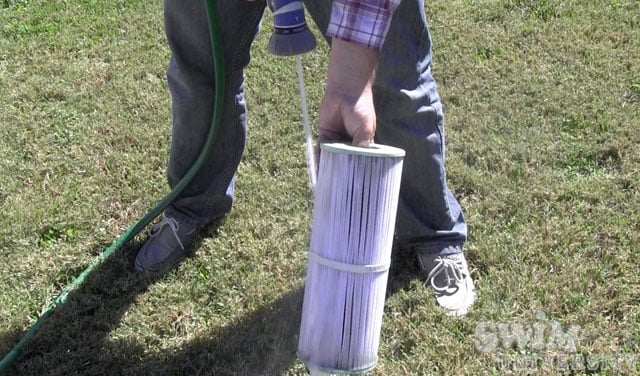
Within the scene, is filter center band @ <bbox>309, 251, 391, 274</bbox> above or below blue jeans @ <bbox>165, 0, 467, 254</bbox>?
below

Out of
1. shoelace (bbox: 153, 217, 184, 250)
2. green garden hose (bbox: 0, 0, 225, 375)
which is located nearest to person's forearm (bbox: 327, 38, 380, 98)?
green garden hose (bbox: 0, 0, 225, 375)

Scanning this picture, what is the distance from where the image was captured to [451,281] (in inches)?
95.9

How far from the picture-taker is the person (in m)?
2.21

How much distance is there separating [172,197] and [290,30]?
0.92 m

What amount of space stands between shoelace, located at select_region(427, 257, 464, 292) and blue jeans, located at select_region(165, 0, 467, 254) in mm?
42

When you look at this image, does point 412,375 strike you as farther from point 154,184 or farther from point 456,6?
point 456,6

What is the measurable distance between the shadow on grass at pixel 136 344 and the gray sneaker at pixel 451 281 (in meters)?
0.09

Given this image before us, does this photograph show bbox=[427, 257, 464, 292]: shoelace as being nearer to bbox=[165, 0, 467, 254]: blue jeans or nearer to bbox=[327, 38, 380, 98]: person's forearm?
bbox=[165, 0, 467, 254]: blue jeans

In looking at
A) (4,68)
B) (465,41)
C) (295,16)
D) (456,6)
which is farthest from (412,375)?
(4,68)

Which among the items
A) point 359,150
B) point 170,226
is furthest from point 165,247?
point 359,150

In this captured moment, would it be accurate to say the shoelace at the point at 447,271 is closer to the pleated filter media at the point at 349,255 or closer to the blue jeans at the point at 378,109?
the blue jeans at the point at 378,109

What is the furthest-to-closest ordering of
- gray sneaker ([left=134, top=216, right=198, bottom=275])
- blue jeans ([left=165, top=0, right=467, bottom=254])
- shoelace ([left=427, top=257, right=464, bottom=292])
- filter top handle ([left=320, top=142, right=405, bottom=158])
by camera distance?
gray sneaker ([left=134, top=216, right=198, bottom=275]) < shoelace ([left=427, top=257, right=464, bottom=292]) < blue jeans ([left=165, top=0, right=467, bottom=254]) < filter top handle ([left=320, top=142, right=405, bottom=158])

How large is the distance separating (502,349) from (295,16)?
1163mm

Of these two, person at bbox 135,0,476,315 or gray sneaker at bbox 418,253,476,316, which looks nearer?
person at bbox 135,0,476,315
